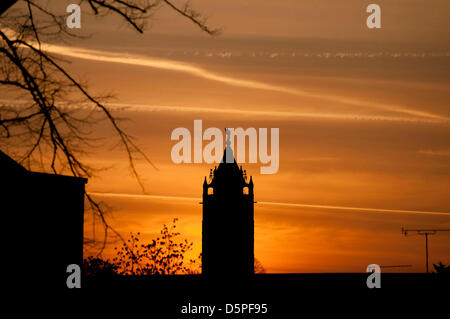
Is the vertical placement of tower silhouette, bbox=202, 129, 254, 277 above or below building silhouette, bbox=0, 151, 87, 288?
above

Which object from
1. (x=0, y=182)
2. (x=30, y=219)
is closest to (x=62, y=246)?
(x=30, y=219)

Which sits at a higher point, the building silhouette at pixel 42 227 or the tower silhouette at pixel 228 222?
the tower silhouette at pixel 228 222

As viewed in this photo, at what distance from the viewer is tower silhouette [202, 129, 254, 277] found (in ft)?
445

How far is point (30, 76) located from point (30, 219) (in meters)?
A: 12.0

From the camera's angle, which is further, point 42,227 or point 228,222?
point 228,222

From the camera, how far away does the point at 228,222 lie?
139875mm

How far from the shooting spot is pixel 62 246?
2327cm

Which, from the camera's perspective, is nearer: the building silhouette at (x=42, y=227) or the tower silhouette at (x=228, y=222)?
the building silhouette at (x=42, y=227)

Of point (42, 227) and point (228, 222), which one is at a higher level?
point (228, 222)

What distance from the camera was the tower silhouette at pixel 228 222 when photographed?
136m

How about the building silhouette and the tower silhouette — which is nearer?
the building silhouette
